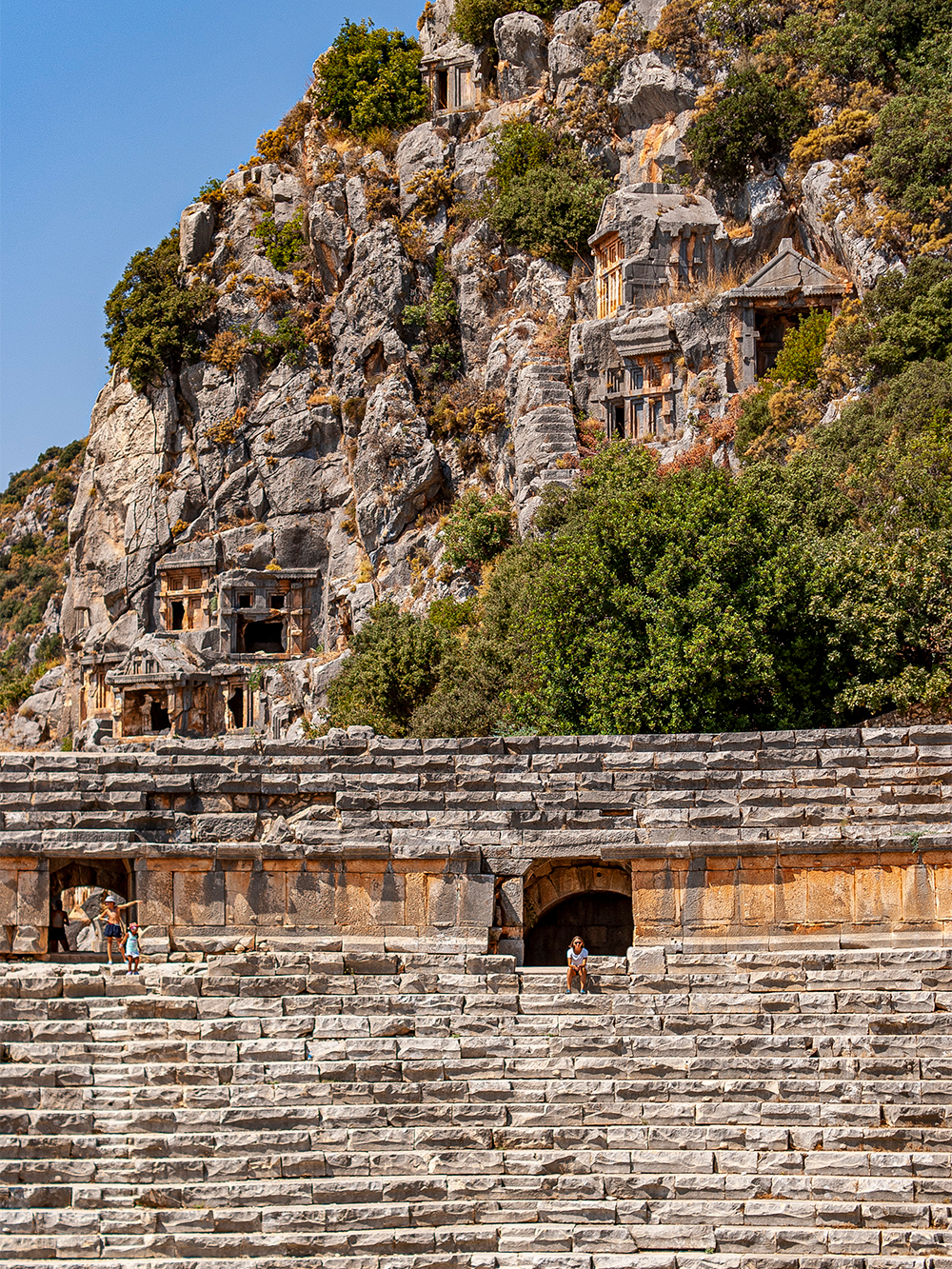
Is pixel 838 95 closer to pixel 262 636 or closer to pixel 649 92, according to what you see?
pixel 649 92

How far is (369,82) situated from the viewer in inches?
2419

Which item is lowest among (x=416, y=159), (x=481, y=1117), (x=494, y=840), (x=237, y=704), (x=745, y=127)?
(x=481, y=1117)

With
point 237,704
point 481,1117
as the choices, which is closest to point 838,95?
point 237,704

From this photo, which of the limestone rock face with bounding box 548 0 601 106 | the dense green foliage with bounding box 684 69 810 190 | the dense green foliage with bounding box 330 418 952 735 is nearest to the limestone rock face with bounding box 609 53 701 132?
the limestone rock face with bounding box 548 0 601 106

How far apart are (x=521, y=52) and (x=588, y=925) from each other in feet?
161

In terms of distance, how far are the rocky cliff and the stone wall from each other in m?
26.4

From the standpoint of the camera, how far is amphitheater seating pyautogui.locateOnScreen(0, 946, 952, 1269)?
36.4ft

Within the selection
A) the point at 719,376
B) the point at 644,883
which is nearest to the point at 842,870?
the point at 644,883

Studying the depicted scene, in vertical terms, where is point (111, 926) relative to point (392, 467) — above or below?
below

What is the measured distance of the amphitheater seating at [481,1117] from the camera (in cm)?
1110

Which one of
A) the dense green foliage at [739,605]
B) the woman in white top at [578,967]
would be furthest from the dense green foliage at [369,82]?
the woman in white top at [578,967]

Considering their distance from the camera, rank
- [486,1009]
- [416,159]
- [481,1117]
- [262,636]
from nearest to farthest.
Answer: [481,1117] → [486,1009] → [262,636] → [416,159]

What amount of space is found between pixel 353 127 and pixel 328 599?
77.0 feet

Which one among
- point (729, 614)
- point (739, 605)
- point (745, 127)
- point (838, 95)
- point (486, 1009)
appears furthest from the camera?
point (745, 127)
